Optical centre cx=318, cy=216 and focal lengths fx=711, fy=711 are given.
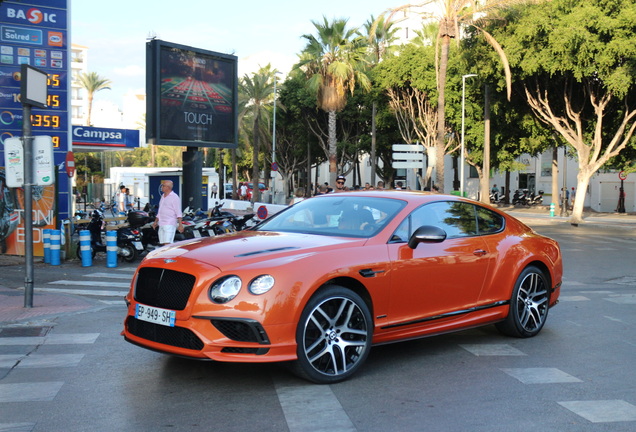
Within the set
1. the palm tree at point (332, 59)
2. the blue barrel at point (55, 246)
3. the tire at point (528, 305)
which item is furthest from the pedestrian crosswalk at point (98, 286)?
the palm tree at point (332, 59)

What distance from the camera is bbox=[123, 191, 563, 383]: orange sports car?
513cm

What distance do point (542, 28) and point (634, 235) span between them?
927 centimetres

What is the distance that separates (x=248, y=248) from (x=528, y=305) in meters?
3.26

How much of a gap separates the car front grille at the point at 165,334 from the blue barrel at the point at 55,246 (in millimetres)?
9446

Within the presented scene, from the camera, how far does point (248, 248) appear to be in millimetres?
5613

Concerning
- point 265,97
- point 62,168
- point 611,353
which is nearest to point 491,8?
point 62,168

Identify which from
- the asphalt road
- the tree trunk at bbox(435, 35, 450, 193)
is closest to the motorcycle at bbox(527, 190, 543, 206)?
the tree trunk at bbox(435, 35, 450, 193)

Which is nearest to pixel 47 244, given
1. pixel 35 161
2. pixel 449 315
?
pixel 35 161

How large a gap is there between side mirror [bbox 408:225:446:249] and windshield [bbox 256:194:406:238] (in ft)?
0.97

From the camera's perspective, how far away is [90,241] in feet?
48.6

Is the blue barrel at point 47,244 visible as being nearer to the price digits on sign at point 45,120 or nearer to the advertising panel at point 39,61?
the advertising panel at point 39,61

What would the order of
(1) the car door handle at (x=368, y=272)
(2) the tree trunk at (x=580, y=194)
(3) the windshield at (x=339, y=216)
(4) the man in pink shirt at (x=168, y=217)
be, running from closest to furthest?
(1) the car door handle at (x=368, y=272) → (3) the windshield at (x=339, y=216) → (4) the man in pink shirt at (x=168, y=217) → (2) the tree trunk at (x=580, y=194)

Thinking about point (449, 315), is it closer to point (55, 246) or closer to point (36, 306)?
point (36, 306)

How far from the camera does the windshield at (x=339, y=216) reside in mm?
6199
